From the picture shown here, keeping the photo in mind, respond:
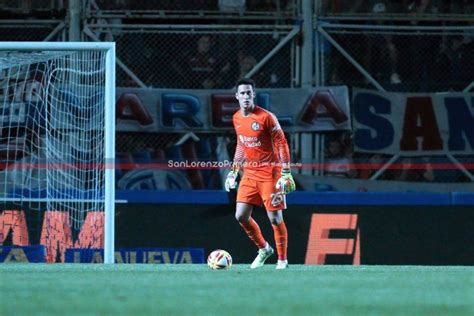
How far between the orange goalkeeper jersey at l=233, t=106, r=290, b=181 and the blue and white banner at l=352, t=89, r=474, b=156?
3950mm

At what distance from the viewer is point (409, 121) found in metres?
16.9

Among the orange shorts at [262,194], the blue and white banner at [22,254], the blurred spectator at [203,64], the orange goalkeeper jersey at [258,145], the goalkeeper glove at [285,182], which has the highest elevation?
the blurred spectator at [203,64]

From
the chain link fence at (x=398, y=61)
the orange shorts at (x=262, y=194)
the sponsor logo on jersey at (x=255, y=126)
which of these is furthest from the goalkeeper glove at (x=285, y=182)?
the chain link fence at (x=398, y=61)

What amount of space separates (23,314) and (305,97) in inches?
385

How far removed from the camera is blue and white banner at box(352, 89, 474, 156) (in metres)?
16.8

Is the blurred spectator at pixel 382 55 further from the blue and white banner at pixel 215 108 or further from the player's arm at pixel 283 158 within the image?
the player's arm at pixel 283 158

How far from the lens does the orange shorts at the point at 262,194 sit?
12.9 m

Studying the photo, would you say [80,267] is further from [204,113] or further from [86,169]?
[204,113]

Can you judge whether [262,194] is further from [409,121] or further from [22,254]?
[409,121]

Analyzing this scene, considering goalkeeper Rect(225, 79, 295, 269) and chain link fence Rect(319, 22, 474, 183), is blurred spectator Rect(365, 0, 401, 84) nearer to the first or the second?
chain link fence Rect(319, 22, 474, 183)

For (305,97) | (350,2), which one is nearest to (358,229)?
(305,97)

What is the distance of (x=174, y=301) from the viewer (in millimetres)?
7973

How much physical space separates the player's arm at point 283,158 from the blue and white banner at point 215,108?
3787 millimetres

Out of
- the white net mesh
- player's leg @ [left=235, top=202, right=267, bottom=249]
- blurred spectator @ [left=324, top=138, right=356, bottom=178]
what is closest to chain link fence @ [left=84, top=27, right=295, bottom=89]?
blurred spectator @ [left=324, top=138, right=356, bottom=178]
